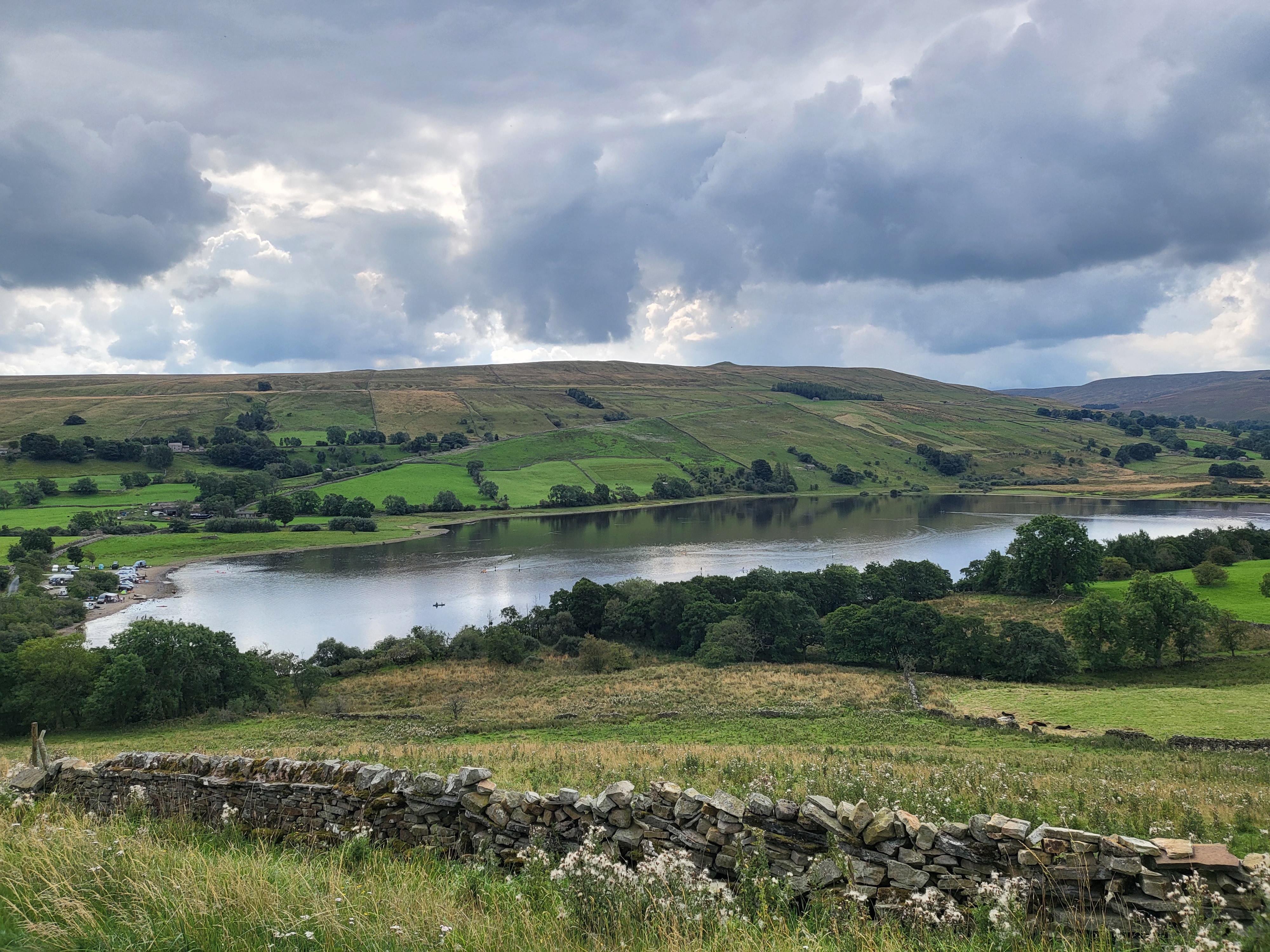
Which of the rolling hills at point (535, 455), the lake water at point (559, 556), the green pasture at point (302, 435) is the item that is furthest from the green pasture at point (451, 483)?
the green pasture at point (302, 435)

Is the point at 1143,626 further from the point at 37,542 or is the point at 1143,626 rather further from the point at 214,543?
the point at 37,542

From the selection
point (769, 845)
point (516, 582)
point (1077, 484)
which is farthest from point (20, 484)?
point (1077, 484)

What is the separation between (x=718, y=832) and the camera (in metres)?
7.20

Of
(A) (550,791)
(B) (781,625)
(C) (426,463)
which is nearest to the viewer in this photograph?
(A) (550,791)

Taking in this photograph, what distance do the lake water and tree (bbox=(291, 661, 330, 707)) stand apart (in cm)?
1395

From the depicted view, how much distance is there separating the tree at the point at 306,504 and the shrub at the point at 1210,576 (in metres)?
118

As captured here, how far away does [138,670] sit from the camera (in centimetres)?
3272

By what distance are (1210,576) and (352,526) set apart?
105 m

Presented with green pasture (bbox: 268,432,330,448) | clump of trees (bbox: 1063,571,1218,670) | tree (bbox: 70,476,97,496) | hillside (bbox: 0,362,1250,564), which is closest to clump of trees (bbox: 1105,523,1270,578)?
clump of trees (bbox: 1063,571,1218,670)

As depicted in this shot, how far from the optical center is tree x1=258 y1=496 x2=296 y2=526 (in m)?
114

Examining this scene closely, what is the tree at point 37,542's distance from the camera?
81.7 metres

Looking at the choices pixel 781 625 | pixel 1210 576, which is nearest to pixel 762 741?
pixel 781 625

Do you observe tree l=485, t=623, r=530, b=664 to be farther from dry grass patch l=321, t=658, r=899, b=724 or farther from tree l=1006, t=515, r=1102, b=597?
tree l=1006, t=515, r=1102, b=597

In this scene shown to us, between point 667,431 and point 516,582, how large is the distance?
12264 cm
